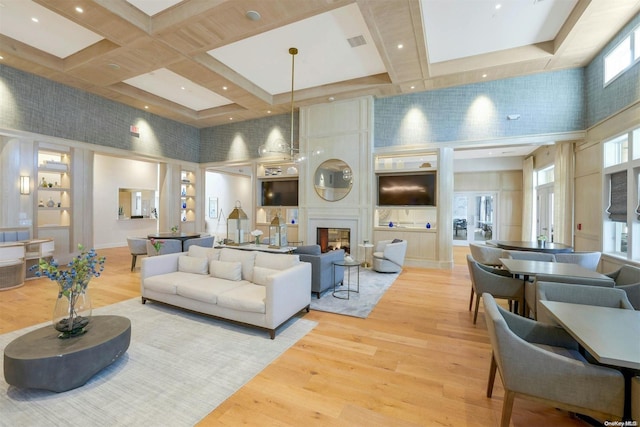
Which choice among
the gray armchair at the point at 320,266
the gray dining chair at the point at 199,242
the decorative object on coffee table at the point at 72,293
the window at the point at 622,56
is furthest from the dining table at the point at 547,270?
the gray dining chair at the point at 199,242

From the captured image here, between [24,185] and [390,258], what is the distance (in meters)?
7.96

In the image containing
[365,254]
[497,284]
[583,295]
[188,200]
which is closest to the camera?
[583,295]

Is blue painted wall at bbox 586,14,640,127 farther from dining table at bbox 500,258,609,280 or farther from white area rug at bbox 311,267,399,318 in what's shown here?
white area rug at bbox 311,267,399,318

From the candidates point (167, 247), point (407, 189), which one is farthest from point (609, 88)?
point (167, 247)

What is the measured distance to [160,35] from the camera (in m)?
4.47

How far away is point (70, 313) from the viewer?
2.41m

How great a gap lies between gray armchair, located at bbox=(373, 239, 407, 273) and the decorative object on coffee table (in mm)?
4972

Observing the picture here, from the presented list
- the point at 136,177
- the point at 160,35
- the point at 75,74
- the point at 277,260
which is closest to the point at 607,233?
the point at 277,260

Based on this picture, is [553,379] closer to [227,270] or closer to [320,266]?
[320,266]

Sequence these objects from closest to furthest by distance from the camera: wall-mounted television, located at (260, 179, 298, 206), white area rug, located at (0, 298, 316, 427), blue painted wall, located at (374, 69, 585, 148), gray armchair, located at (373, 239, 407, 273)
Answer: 1. white area rug, located at (0, 298, 316, 427)
2. blue painted wall, located at (374, 69, 585, 148)
3. gray armchair, located at (373, 239, 407, 273)
4. wall-mounted television, located at (260, 179, 298, 206)

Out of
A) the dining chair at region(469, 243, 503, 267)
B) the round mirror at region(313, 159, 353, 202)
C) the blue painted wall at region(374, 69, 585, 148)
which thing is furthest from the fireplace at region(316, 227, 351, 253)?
the dining chair at region(469, 243, 503, 267)

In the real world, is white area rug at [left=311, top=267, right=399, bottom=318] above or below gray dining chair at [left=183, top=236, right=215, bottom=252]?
below

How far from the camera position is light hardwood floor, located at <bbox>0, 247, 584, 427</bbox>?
196cm

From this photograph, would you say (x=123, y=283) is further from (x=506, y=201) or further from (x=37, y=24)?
(x=506, y=201)
